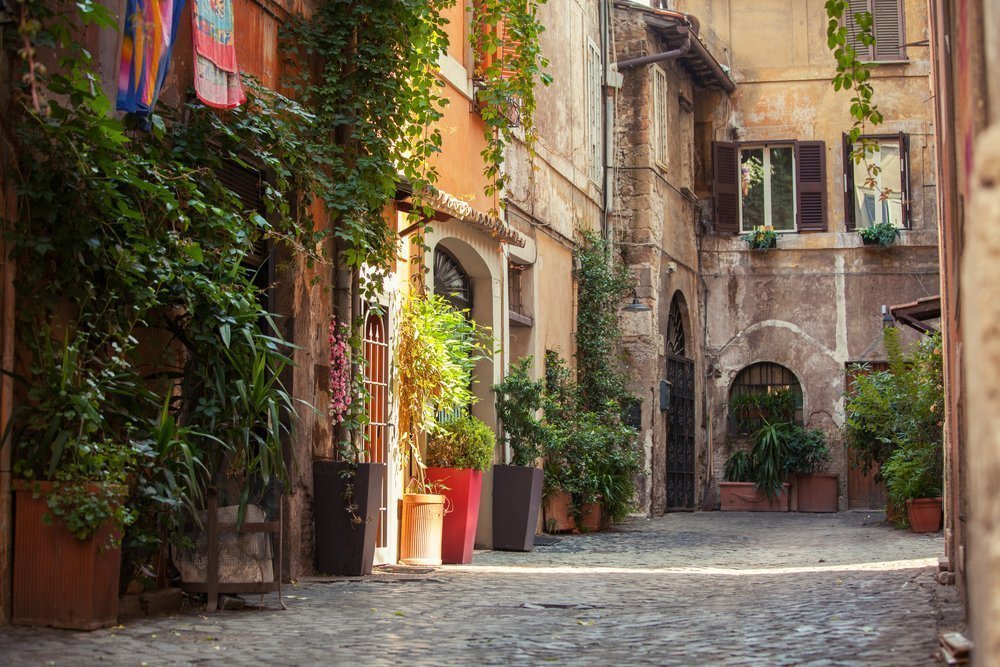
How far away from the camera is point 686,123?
20.2 metres

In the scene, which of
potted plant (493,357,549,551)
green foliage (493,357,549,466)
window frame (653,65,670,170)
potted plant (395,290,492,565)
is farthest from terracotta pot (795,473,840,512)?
potted plant (395,290,492,565)

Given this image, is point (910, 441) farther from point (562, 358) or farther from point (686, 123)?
point (686, 123)

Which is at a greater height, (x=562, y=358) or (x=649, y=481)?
(x=562, y=358)

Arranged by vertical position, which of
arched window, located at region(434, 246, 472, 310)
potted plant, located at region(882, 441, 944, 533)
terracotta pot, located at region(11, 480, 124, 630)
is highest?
arched window, located at region(434, 246, 472, 310)

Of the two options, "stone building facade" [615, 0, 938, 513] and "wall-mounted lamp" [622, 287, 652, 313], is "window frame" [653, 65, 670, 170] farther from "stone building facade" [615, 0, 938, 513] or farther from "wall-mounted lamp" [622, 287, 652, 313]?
"wall-mounted lamp" [622, 287, 652, 313]

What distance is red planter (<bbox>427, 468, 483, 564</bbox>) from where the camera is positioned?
404 inches

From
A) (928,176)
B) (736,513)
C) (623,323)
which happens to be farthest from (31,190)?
A: (928,176)

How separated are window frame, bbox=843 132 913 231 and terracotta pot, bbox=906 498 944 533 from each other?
7691 millimetres

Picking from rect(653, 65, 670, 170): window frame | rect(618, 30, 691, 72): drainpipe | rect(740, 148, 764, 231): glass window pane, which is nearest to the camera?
rect(618, 30, 691, 72): drainpipe

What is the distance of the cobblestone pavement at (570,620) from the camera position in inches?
206

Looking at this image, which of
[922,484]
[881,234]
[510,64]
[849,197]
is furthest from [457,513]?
[849,197]

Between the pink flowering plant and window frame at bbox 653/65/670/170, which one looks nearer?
the pink flowering plant

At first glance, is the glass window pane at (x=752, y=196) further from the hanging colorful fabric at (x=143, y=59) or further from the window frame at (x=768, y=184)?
the hanging colorful fabric at (x=143, y=59)

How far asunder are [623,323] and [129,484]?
1189cm
